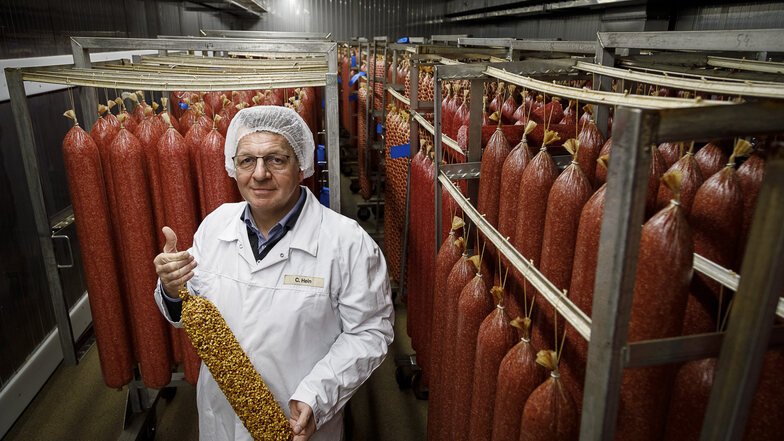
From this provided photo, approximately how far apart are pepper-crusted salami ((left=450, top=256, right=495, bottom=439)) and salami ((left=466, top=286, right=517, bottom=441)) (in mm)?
64

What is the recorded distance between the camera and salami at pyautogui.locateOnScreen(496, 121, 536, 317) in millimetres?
1350

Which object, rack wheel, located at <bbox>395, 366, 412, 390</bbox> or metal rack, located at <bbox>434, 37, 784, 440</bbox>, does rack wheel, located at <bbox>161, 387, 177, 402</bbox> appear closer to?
rack wheel, located at <bbox>395, 366, 412, 390</bbox>

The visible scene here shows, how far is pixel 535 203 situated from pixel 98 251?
5.21 feet

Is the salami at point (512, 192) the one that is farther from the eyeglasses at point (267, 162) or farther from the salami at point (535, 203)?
the eyeglasses at point (267, 162)

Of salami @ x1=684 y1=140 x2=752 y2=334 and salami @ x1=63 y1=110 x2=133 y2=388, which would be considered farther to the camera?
salami @ x1=63 y1=110 x2=133 y2=388

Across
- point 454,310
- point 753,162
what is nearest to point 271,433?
point 454,310

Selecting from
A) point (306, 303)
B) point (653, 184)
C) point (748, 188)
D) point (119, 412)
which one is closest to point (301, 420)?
point (306, 303)

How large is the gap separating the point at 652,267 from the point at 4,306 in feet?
10.1

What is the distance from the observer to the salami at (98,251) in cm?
166

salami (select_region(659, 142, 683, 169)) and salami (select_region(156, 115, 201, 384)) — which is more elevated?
salami (select_region(659, 142, 683, 169))

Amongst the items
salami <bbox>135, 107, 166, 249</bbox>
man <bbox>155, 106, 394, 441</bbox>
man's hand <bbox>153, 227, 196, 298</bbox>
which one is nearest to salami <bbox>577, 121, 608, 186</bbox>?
man <bbox>155, 106, 394, 441</bbox>

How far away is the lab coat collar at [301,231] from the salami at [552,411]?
0.78 meters

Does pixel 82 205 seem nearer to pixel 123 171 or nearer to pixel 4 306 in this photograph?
pixel 123 171

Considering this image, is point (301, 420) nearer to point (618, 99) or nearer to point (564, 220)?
point (564, 220)
